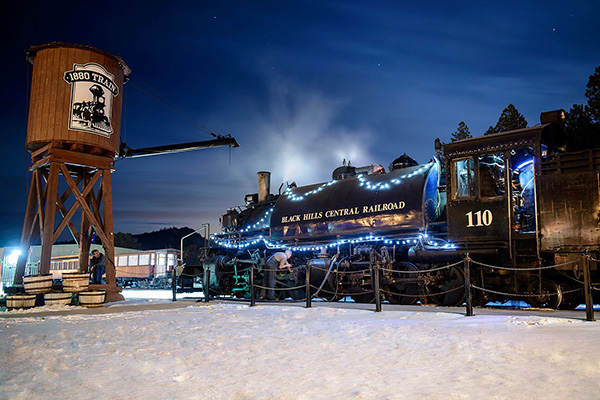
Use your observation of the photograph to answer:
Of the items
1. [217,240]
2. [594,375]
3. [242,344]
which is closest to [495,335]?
[594,375]

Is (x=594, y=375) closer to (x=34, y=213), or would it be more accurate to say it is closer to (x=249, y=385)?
(x=249, y=385)

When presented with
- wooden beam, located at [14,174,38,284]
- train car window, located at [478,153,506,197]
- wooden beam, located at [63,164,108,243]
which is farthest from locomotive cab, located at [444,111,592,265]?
wooden beam, located at [14,174,38,284]

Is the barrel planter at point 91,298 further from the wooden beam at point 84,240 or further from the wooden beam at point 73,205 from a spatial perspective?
the wooden beam at point 84,240

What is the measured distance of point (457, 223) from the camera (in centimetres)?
1046

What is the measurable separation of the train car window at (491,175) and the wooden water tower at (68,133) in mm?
10518

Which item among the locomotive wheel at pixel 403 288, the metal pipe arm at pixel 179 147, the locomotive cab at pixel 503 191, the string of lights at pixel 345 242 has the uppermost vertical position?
the metal pipe arm at pixel 179 147

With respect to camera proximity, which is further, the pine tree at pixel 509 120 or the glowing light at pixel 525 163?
the pine tree at pixel 509 120

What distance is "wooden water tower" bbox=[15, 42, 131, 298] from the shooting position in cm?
1358

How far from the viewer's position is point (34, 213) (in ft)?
47.6

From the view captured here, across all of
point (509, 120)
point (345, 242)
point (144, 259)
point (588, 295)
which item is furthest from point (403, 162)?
point (144, 259)

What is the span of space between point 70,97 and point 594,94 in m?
20.6

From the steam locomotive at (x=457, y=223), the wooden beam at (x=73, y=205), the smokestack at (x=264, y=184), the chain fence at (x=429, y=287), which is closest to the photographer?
the chain fence at (x=429, y=287)

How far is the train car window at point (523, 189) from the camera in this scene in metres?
9.78

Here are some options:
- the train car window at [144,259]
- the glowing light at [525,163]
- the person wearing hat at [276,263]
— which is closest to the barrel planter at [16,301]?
the person wearing hat at [276,263]
